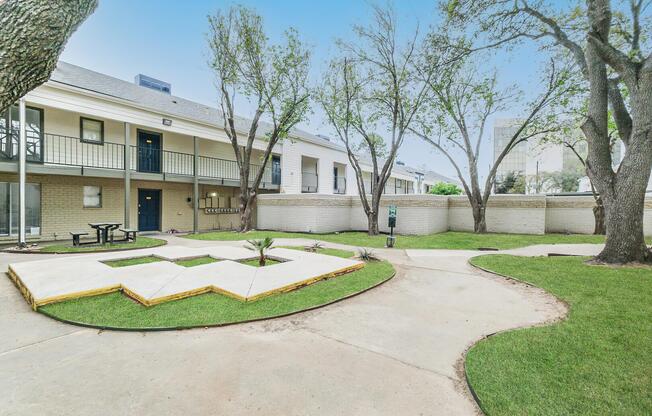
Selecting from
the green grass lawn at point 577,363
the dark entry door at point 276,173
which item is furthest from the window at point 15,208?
the green grass lawn at point 577,363

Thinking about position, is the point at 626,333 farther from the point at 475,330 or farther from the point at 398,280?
the point at 398,280

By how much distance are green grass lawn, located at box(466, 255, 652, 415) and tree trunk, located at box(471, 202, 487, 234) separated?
10491 millimetres

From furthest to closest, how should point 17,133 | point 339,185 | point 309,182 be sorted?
point 339,185, point 309,182, point 17,133

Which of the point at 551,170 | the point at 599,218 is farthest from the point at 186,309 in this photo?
the point at 551,170

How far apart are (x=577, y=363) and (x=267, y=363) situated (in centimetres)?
286

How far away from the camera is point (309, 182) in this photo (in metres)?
22.3

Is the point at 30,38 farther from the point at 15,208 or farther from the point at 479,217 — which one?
the point at 479,217

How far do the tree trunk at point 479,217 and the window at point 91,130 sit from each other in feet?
57.2

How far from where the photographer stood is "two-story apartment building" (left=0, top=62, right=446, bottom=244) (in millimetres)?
10656

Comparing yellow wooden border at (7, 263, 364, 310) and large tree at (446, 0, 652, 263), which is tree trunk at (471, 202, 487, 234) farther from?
yellow wooden border at (7, 263, 364, 310)

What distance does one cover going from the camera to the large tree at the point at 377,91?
1349 cm

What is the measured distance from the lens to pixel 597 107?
7531 millimetres

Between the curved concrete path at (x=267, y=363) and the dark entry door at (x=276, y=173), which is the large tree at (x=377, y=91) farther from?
the curved concrete path at (x=267, y=363)

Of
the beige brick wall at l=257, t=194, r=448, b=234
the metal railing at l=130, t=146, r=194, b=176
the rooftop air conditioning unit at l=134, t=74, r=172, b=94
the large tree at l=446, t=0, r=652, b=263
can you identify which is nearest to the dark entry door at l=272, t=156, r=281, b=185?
the beige brick wall at l=257, t=194, r=448, b=234
